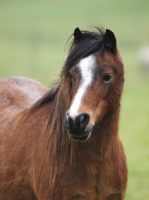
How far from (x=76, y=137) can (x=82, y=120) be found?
200 mm

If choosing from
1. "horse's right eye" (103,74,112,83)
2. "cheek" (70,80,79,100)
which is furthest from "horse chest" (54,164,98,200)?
"horse's right eye" (103,74,112,83)

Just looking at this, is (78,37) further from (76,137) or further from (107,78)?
→ (76,137)

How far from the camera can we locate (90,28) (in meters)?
22.0

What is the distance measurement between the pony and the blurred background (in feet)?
1.42

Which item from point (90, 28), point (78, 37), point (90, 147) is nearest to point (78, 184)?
point (90, 147)

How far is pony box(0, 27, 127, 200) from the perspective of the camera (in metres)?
4.82

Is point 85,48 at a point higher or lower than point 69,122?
higher

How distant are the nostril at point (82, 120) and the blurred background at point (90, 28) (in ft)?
3.12

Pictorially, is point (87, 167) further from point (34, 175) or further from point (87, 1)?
point (87, 1)

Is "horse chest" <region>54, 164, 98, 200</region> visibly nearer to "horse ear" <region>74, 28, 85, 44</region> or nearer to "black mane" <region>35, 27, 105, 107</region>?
"black mane" <region>35, 27, 105, 107</region>

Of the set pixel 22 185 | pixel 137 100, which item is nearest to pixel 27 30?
pixel 137 100

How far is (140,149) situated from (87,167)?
6.66 m

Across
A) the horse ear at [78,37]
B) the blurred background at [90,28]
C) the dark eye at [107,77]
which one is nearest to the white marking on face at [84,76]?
the dark eye at [107,77]

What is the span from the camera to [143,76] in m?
22.2
